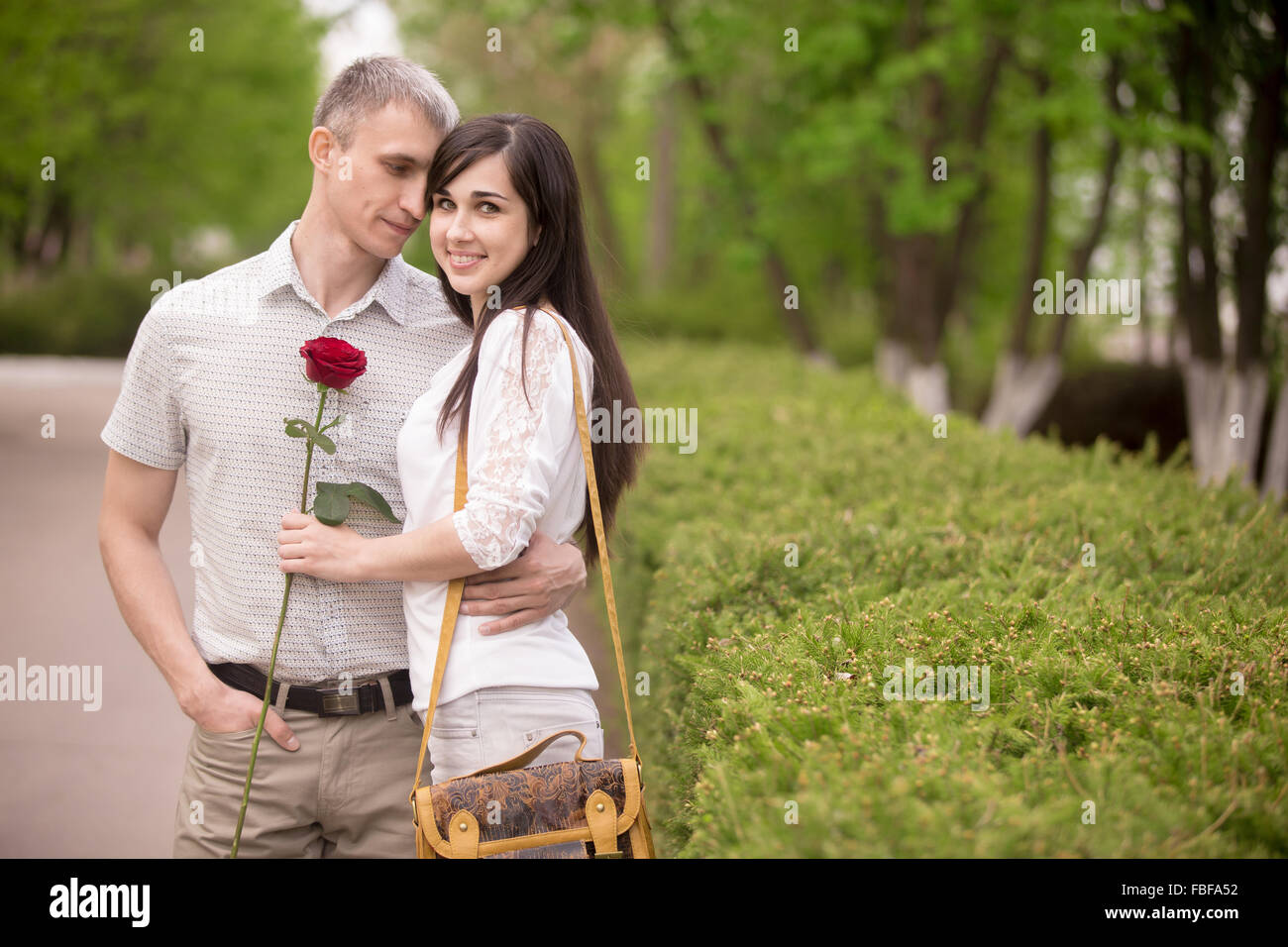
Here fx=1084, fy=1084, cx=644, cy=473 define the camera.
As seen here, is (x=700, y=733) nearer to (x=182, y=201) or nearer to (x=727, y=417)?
(x=727, y=417)

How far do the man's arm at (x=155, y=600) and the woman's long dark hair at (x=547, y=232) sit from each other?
2.77 feet

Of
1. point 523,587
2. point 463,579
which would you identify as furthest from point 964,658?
point 463,579

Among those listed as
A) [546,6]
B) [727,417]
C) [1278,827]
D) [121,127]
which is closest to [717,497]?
[727,417]

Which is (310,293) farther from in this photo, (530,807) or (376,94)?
(530,807)

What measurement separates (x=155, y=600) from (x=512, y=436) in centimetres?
106

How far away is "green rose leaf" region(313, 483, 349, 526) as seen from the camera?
7.84ft

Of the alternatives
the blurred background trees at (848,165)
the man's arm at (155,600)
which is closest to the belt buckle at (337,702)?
the man's arm at (155,600)

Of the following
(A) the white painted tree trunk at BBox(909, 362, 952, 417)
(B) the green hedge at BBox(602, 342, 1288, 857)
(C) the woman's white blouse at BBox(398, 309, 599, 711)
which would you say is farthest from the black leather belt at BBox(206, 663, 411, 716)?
(A) the white painted tree trunk at BBox(909, 362, 952, 417)

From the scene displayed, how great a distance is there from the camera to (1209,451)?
41.8ft

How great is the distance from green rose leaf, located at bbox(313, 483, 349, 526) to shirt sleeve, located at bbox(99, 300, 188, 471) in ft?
1.64

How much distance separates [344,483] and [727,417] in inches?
210

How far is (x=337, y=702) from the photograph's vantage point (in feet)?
8.67

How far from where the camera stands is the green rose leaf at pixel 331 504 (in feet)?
7.84

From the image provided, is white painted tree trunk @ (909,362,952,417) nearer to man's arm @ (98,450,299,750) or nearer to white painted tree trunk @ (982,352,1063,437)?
white painted tree trunk @ (982,352,1063,437)
